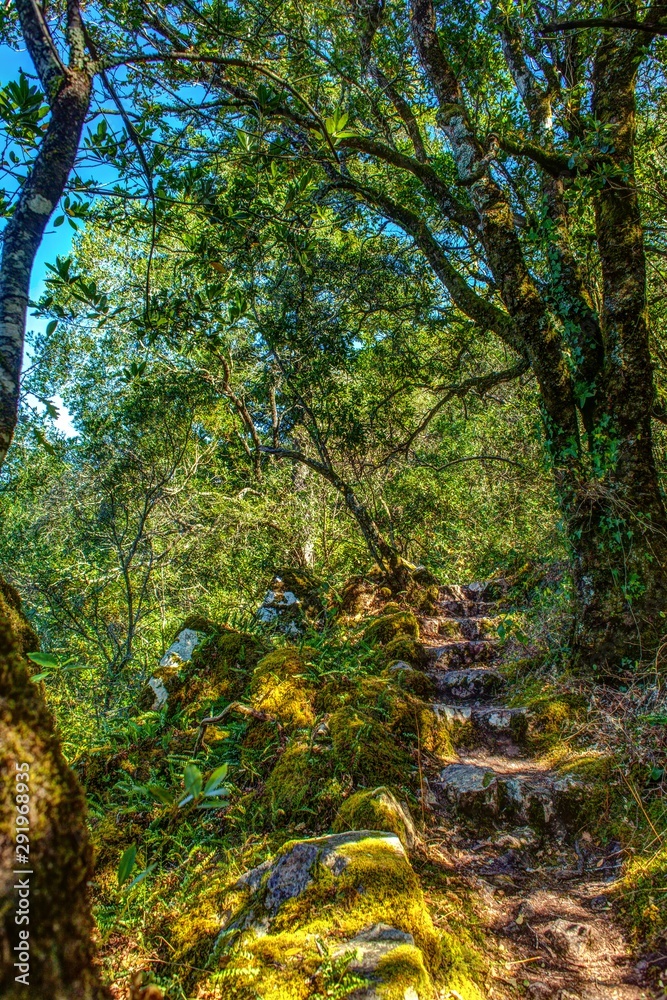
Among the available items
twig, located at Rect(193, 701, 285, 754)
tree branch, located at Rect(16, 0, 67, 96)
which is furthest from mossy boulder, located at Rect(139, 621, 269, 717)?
tree branch, located at Rect(16, 0, 67, 96)

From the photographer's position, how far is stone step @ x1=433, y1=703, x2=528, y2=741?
4.47 m

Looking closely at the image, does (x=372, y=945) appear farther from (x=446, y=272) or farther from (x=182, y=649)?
(x=446, y=272)

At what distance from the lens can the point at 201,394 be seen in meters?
8.55

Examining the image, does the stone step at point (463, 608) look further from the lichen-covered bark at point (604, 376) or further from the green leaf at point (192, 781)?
the green leaf at point (192, 781)

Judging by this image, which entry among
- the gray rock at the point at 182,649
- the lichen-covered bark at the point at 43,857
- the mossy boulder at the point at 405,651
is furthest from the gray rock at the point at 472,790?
the lichen-covered bark at the point at 43,857

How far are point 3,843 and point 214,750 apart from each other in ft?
12.2

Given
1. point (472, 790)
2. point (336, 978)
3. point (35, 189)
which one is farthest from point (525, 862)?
point (35, 189)

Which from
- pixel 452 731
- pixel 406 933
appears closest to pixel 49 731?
pixel 406 933

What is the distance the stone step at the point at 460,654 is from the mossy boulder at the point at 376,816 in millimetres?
3753

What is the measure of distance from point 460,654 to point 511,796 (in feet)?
11.4

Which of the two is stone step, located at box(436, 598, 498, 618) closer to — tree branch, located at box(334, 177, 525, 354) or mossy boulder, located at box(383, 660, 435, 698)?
mossy boulder, located at box(383, 660, 435, 698)

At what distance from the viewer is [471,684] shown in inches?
227
